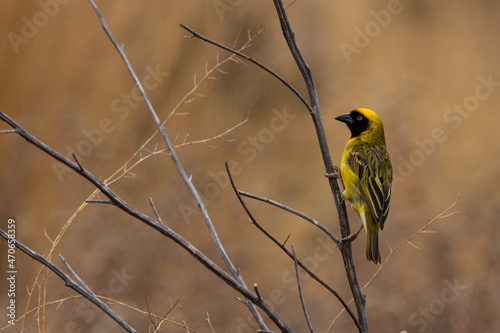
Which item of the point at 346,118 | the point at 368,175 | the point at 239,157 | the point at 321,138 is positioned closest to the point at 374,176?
the point at 368,175

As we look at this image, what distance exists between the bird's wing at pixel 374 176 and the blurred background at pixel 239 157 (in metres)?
2.43

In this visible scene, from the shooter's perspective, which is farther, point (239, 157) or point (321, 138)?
point (239, 157)

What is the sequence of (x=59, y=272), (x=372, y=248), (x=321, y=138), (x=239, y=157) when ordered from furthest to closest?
(x=239, y=157), (x=372, y=248), (x=321, y=138), (x=59, y=272)

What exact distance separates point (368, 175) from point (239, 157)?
449cm

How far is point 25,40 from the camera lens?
6.50m

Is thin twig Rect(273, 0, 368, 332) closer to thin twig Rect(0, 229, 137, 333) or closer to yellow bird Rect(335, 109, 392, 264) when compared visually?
thin twig Rect(0, 229, 137, 333)

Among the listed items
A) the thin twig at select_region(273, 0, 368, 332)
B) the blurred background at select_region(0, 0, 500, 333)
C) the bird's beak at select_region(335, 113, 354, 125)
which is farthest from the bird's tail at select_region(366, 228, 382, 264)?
the blurred background at select_region(0, 0, 500, 333)

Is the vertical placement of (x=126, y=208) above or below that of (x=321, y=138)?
below

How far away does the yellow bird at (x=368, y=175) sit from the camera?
3645 millimetres

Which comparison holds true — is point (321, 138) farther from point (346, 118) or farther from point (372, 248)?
point (346, 118)

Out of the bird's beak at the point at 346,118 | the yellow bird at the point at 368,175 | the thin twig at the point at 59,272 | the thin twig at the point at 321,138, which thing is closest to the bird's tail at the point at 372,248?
the yellow bird at the point at 368,175

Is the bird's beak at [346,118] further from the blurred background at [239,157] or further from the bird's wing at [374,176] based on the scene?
the blurred background at [239,157]

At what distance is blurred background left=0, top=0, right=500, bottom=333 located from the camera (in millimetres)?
6562

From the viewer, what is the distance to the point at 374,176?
3846 millimetres
